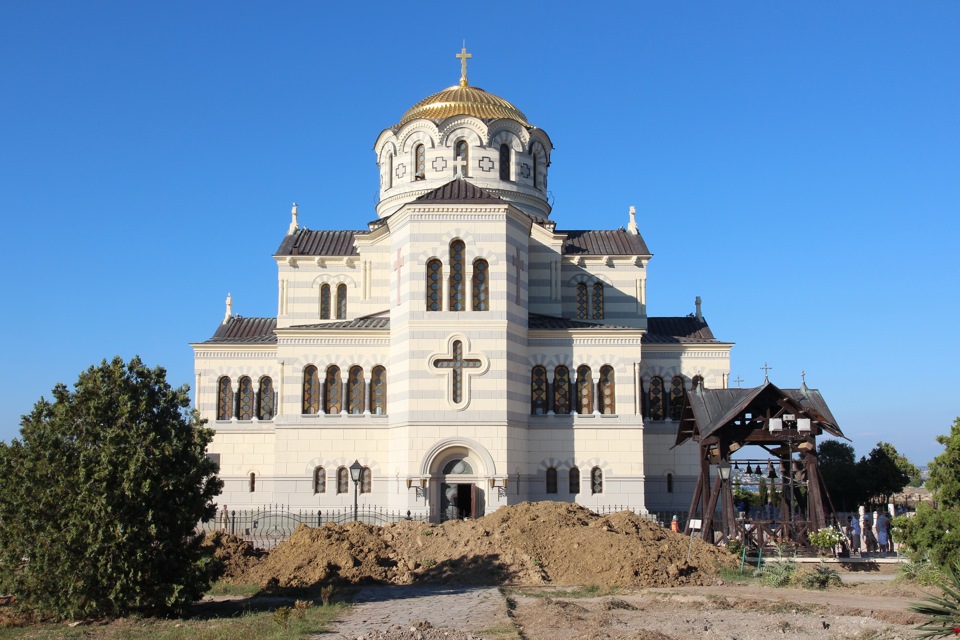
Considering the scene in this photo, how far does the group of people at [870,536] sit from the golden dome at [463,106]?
1954 cm

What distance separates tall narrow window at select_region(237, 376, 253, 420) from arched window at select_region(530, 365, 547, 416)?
1080 centimetres

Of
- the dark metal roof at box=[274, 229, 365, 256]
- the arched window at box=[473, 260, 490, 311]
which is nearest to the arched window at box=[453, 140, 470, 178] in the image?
the dark metal roof at box=[274, 229, 365, 256]

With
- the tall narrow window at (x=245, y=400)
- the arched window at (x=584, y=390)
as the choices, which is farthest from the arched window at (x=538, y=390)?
the tall narrow window at (x=245, y=400)

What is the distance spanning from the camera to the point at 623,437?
3162 centimetres

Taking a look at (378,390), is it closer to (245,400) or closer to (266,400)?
(266,400)

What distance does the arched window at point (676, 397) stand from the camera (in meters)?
34.9

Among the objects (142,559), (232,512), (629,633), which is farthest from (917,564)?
(232,512)

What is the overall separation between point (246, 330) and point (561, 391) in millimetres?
13383

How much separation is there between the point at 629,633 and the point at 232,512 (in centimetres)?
1993

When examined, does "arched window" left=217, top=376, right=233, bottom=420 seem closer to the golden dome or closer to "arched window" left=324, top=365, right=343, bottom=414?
"arched window" left=324, top=365, right=343, bottom=414

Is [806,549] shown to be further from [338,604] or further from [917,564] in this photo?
[338,604]

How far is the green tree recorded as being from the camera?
1473 cm

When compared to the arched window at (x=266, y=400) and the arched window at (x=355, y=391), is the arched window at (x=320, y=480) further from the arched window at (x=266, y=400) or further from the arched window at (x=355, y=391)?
the arched window at (x=266, y=400)

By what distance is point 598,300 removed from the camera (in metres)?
36.6
